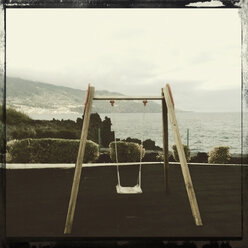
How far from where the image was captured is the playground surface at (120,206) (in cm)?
385

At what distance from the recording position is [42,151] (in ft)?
30.7

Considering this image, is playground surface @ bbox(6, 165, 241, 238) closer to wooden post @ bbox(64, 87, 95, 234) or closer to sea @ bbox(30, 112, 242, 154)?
wooden post @ bbox(64, 87, 95, 234)

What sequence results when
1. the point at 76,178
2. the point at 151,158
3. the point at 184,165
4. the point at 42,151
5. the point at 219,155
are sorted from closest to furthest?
1. the point at 76,178
2. the point at 184,165
3. the point at 42,151
4. the point at 219,155
5. the point at 151,158

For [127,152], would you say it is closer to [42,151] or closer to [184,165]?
[42,151]

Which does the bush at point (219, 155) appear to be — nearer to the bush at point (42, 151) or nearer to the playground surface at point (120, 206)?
the playground surface at point (120, 206)

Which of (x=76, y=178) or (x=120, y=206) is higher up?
(x=76, y=178)

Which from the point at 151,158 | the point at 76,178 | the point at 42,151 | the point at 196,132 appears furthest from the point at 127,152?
the point at 196,132

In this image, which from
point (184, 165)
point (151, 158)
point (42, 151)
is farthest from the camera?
point (151, 158)

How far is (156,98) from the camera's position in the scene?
461cm

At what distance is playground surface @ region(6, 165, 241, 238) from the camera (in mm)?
3846

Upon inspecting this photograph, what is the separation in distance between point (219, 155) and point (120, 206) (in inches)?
255

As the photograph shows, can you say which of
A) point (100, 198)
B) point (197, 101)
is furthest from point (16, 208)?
point (197, 101)

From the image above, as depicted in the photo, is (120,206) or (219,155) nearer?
(120,206)

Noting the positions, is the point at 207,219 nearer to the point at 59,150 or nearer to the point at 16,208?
the point at 16,208
